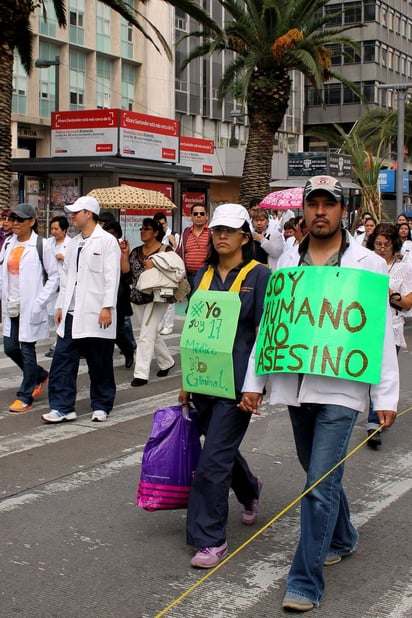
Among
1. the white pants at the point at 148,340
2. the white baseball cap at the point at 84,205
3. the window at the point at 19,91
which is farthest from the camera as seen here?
the window at the point at 19,91

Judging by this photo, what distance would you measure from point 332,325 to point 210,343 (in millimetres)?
795

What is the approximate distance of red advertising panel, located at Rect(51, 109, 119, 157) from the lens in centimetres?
2162

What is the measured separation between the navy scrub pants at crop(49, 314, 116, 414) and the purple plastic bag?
9.63 feet

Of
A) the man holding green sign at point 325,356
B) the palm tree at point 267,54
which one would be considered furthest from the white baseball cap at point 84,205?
the palm tree at point 267,54

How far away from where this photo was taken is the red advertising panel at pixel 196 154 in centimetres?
2725

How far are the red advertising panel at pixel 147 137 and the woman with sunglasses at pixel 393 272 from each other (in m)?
14.8

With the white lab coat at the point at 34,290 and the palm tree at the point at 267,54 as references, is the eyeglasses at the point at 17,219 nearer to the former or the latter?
the white lab coat at the point at 34,290

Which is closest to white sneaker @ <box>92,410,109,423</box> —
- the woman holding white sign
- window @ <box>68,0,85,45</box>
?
the woman holding white sign

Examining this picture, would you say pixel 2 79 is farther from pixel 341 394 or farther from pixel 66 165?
pixel 341 394

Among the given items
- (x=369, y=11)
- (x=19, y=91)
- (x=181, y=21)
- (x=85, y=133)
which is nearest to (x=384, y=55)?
(x=369, y=11)

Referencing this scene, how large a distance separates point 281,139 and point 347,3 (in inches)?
558

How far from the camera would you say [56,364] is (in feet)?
25.0

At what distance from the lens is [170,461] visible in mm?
4746

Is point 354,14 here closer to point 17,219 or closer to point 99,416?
point 17,219
